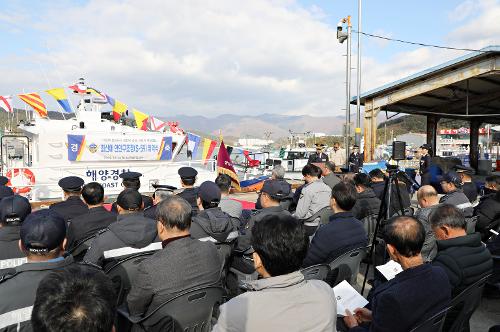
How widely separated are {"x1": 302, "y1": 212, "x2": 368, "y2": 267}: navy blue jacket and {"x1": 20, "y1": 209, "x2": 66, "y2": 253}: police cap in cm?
198

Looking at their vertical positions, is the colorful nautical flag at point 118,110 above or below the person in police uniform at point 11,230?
above

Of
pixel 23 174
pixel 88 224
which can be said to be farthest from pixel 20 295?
pixel 23 174

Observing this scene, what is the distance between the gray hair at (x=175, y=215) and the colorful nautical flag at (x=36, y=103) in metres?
9.76

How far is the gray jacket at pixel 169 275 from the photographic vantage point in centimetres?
239

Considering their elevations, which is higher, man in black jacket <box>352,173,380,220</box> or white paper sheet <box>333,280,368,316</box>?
man in black jacket <box>352,173,380,220</box>

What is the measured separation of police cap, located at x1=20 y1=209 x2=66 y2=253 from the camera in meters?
2.21

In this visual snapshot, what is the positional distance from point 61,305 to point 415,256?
2.07m

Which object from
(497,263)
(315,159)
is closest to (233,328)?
(497,263)

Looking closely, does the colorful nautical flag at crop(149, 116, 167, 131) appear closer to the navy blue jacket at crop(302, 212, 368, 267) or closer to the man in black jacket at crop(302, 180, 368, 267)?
the man in black jacket at crop(302, 180, 368, 267)

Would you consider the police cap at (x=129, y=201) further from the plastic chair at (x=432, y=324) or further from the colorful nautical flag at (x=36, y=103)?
the colorful nautical flag at (x=36, y=103)

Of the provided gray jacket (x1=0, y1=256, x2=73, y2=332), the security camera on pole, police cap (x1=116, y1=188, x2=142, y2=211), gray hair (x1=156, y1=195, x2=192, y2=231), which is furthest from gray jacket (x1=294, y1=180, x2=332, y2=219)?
the security camera on pole

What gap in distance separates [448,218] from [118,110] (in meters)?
11.0

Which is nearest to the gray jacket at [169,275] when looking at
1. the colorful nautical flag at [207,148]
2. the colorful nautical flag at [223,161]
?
the colorful nautical flag at [223,161]

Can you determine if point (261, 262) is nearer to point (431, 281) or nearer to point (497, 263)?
point (431, 281)
